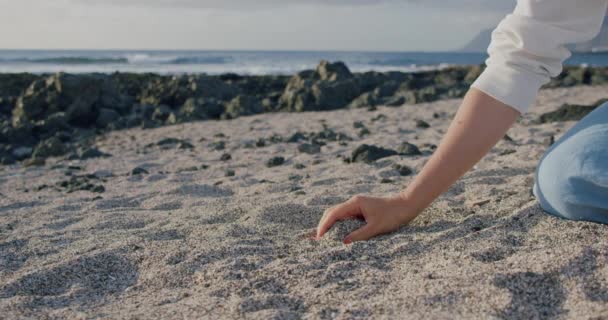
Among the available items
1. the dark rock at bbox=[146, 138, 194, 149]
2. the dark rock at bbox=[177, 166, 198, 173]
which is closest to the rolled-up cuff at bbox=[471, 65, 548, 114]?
the dark rock at bbox=[177, 166, 198, 173]

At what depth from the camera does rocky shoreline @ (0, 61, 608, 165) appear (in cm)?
746

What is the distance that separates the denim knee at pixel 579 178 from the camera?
7.24ft

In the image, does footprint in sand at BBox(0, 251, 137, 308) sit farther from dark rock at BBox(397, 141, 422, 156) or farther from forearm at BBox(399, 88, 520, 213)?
dark rock at BBox(397, 141, 422, 156)

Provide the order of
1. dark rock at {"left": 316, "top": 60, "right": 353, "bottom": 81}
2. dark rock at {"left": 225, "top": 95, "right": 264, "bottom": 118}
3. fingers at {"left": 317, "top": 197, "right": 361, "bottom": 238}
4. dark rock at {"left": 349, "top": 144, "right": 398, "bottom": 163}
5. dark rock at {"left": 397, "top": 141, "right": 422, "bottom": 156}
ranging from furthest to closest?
dark rock at {"left": 316, "top": 60, "right": 353, "bottom": 81} < dark rock at {"left": 225, "top": 95, "right": 264, "bottom": 118} < dark rock at {"left": 397, "top": 141, "right": 422, "bottom": 156} < dark rock at {"left": 349, "top": 144, "right": 398, "bottom": 163} < fingers at {"left": 317, "top": 197, "right": 361, "bottom": 238}

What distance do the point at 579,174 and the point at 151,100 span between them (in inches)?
350

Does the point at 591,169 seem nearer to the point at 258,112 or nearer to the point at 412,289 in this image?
the point at 412,289

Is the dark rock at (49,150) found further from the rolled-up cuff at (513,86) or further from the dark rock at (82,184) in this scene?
the rolled-up cuff at (513,86)

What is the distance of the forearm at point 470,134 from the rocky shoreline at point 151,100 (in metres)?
4.69

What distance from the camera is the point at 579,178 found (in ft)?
7.36

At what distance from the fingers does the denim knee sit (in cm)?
68

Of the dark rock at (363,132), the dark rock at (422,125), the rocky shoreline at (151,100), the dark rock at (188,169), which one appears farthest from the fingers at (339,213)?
the dark rock at (422,125)

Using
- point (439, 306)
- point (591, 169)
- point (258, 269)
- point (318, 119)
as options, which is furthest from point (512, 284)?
point (318, 119)

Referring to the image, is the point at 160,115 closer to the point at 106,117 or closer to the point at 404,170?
the point at 106,117

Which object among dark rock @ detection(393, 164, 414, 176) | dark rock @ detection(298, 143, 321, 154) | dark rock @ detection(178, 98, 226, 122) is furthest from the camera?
dark rock @ detection(178, 98, 226, 122)
